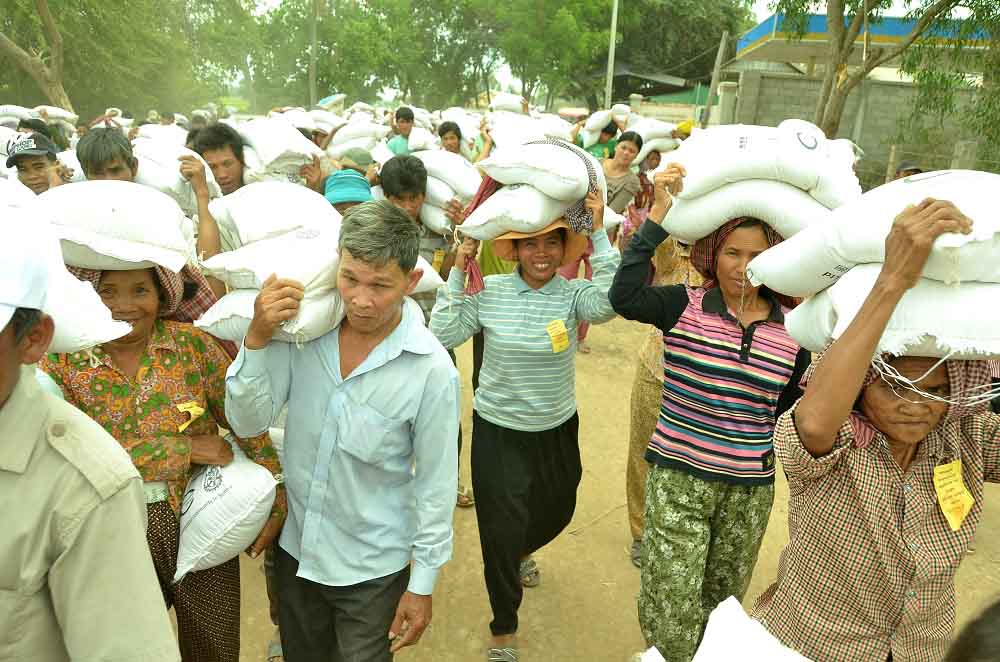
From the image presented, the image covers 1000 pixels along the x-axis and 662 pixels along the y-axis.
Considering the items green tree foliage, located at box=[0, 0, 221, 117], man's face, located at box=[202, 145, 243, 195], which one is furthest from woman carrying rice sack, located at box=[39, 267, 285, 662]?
green tree foliage, located at box=[0, 0, 221, 117]

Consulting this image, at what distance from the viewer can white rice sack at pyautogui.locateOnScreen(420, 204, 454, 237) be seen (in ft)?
15.9

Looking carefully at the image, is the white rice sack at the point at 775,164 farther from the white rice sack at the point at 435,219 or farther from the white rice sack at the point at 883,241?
the white rice sack at the point at 435,219

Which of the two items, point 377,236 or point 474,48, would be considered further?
point 474,48

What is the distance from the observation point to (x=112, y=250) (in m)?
1.89

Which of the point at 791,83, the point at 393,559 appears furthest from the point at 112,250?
the point at 791,83

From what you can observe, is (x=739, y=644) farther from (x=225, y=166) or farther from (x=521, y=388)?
(x=225, y=166)

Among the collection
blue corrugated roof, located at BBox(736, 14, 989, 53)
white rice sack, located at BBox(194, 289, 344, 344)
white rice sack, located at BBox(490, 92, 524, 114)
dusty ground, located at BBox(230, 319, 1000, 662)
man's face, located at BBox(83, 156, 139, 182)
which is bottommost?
dusty ground, located at BBox(230, 319, 1000, 662)

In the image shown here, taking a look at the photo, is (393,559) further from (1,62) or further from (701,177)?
(1,62)

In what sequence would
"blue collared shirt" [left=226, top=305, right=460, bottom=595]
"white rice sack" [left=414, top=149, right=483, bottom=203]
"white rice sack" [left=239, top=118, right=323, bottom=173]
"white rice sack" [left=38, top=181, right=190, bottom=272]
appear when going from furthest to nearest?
"white rice sack" [left=414, top=149, right=483, bottom=203] → "white rice sack" [left=239, top=118, right=323, bottom=173] → "blue collared shirt" [left=226, top=305, right=460, bottom=595] → "white rice sack" [left=38, top=181, right=190, bottom=272]

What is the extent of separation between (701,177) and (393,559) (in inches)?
63.4

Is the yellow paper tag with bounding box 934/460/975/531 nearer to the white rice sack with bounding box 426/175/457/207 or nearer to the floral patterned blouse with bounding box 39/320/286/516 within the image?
the floral patterned blouse with bounding box 39/320/286/516

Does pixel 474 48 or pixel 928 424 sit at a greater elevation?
pixel 474 48

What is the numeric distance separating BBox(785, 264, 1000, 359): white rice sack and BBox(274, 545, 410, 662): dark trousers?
149 centimetres

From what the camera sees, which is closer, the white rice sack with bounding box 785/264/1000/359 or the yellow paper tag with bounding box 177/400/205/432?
the white rice sack with bounding box 785/264/1000/359
